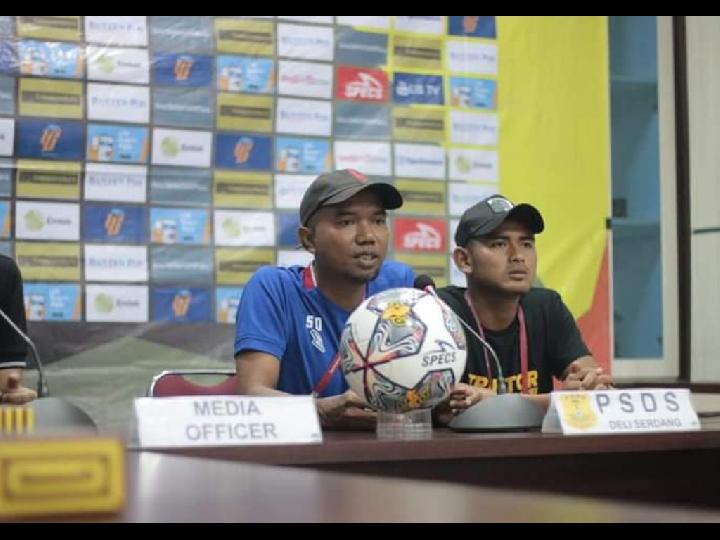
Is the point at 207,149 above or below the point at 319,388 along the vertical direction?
above

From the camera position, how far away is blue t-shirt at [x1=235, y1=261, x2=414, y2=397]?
Result: 2.52m

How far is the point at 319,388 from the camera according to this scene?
2.52m

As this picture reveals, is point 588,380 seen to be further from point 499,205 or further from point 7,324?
point 7,324

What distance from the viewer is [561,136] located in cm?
426

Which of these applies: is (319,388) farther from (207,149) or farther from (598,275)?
(598,275)

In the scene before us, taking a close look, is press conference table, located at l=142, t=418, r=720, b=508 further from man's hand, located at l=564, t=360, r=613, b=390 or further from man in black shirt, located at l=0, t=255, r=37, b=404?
man in black shirt, located at l=0, t=255, r=37, b=404

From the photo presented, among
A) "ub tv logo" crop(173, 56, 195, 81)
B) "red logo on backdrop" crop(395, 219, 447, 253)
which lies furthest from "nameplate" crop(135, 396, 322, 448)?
"red logo on backdrop" crop(395, 219, 447, 253)

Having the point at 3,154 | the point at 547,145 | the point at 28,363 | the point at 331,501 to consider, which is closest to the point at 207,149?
the point at 3,154

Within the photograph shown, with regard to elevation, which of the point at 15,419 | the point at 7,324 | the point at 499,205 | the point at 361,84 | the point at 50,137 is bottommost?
the point at 15,419

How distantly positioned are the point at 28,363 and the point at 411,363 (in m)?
1.79

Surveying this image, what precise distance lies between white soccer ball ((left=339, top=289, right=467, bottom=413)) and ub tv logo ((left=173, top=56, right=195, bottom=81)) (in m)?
1.88

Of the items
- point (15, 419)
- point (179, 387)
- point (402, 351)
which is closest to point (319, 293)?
point (179, 387)

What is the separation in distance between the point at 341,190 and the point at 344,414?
534 mm

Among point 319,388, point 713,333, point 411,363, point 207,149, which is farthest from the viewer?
point 713,333
